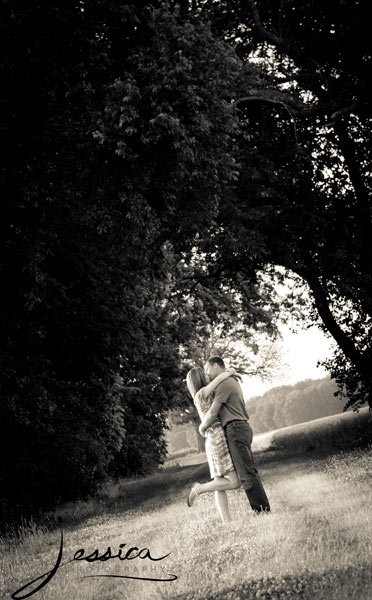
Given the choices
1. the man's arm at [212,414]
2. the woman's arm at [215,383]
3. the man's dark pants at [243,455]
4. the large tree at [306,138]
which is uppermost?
the large tree at [306,138]

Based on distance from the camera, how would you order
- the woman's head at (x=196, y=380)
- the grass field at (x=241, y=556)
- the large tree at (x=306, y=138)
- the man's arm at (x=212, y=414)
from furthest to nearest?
the large tree at (x=306, y=138), the woman's head at (x=196, y=380), the man's arm at (x=212, y=414), the grass field at (x=241, y=556)

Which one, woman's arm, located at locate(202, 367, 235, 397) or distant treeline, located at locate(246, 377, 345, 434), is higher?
woman's arm, located at locate(202, 367, 235, 397)

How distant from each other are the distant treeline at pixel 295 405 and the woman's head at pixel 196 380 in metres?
77.2

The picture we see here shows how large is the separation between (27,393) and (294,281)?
43.1ft

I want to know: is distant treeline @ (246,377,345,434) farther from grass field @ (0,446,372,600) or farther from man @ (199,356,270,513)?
man @ (199,356,270,513)

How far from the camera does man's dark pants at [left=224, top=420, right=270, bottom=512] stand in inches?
263

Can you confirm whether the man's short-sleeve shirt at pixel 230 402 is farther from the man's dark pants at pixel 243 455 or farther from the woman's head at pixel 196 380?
the woman's head at pixel 196 380

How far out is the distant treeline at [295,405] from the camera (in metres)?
83.8

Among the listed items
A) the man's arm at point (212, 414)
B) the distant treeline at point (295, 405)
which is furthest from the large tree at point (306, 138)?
the distant treeline at point (295, 405)

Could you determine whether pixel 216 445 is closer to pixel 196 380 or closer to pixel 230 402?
pixel 230 402

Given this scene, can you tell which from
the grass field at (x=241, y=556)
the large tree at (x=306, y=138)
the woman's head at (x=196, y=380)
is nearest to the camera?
the grass field at (x=241, y=556)

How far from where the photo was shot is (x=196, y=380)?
6.84m

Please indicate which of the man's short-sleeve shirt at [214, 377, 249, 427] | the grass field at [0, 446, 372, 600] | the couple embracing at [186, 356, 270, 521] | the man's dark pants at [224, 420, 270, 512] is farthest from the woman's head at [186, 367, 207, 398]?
the grass field at [0, 446, 372, 600]

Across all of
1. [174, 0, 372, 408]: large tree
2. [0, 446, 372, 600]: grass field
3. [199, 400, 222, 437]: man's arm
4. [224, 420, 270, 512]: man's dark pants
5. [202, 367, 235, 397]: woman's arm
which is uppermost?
[174, 0, 372, 408]: large tree
